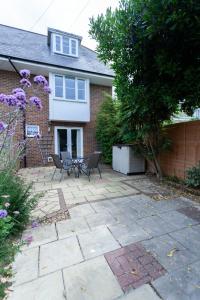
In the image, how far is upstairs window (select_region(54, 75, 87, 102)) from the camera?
9438 millimetres

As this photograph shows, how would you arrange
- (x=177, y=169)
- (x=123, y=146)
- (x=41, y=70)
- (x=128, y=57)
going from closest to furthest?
(x=128, y=57) → (x=177, y=169) → (x=123, y=146) → (x=41, y=70)

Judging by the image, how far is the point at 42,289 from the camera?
1834 mm

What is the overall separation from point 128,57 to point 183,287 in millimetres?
4682

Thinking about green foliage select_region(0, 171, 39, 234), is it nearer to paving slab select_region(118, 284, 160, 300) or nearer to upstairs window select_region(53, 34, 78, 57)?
paving slab select_region(118, 284, 160, 300)

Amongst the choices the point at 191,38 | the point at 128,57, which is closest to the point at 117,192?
the point at 128,57

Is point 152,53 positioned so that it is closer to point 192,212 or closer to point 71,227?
point 192,212

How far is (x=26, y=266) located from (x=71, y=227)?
973 millimetres

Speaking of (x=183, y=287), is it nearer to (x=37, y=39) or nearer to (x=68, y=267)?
(x=68, y=267)

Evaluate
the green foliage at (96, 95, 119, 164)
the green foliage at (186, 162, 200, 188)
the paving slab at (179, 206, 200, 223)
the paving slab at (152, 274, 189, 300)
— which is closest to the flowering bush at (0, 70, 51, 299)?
the paving slab at (152, 274, 189, 300)

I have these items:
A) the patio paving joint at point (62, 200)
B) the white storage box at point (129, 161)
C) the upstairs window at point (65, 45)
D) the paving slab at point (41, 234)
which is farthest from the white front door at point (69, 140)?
the paving slab at point (41, 234)

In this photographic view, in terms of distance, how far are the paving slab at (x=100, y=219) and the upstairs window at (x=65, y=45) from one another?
9660 mm

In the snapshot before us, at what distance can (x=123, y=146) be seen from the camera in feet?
24.4

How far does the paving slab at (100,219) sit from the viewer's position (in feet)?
10.5

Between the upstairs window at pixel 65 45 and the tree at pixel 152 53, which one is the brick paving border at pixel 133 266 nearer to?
the tree at pixel 152 53
